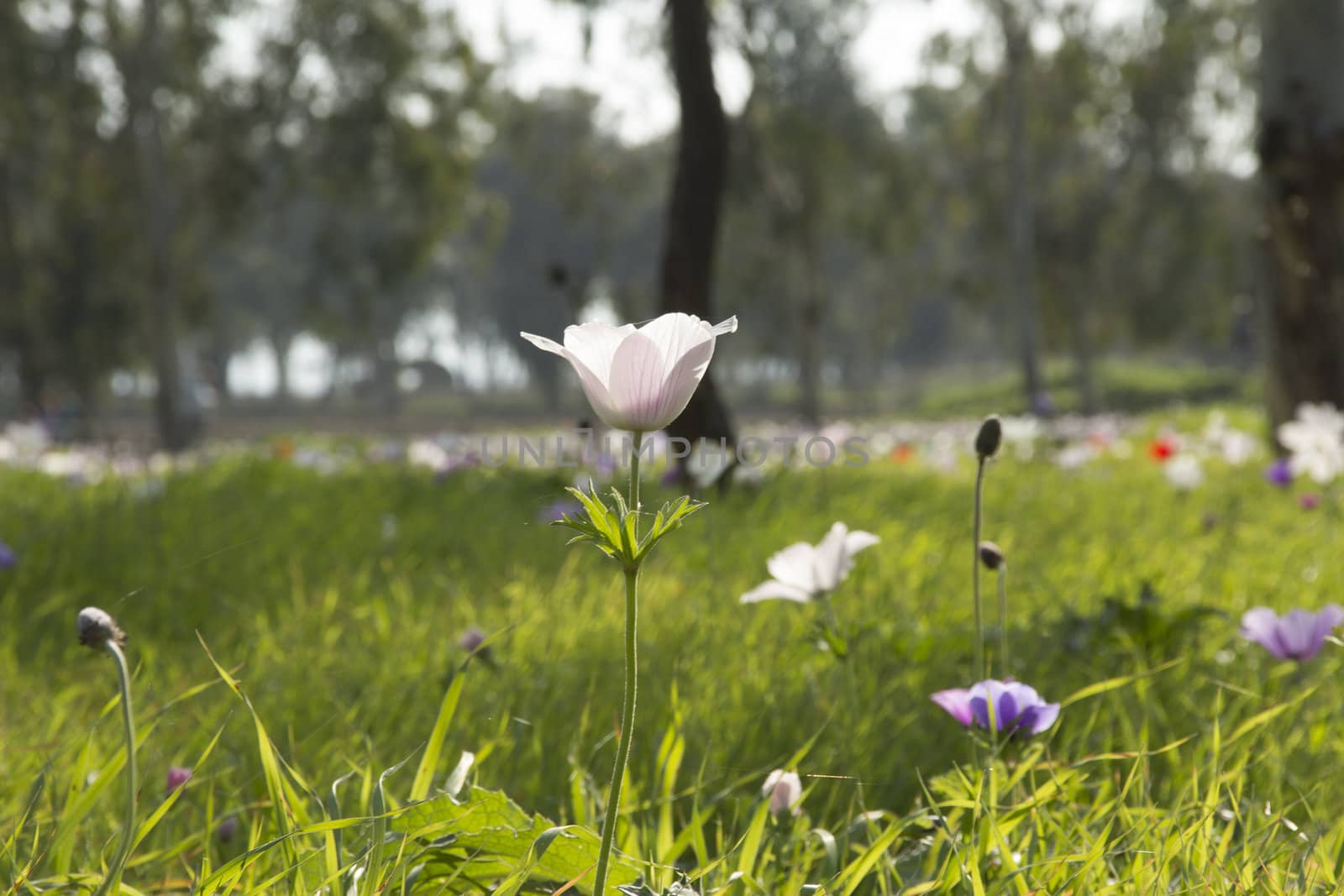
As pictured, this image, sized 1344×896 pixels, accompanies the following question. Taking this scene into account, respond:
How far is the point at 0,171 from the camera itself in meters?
14.4

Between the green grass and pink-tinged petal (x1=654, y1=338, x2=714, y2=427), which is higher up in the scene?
pink-tinged petal (x1=654, y1=338, x2=714, y2=427)

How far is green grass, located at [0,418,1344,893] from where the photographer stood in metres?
1.18

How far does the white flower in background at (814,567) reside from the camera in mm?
1521

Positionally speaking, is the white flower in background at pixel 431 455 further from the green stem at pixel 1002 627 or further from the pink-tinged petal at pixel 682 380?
the pink-tinged petal at pixel 682 380


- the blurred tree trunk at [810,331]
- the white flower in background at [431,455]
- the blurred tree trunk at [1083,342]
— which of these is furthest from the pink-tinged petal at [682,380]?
the blurred tree trunk at [1083,342]

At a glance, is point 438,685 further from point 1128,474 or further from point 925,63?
point 925,63

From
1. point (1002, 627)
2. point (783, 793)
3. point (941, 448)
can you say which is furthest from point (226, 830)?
point (941, 448)

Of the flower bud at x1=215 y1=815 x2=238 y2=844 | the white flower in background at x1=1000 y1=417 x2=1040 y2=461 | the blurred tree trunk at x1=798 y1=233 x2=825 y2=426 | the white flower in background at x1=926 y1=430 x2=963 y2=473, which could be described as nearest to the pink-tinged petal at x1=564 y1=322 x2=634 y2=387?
the flower bud at x1=215 y1=815 x2=238 y2=844

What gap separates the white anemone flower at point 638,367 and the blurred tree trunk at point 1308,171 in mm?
5896

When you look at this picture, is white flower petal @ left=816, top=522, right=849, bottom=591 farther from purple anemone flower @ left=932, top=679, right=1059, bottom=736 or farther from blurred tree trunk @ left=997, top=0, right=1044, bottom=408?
blurred tree trunk @ left=997, top=0, right=1044, bottom=408

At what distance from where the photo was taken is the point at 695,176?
505cm

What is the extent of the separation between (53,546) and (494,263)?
4242cm

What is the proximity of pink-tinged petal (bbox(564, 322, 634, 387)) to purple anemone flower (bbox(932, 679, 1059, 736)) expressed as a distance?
2.13ft

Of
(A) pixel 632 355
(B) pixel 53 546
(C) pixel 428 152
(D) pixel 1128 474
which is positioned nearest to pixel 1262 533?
(D) pixel 1128 474
